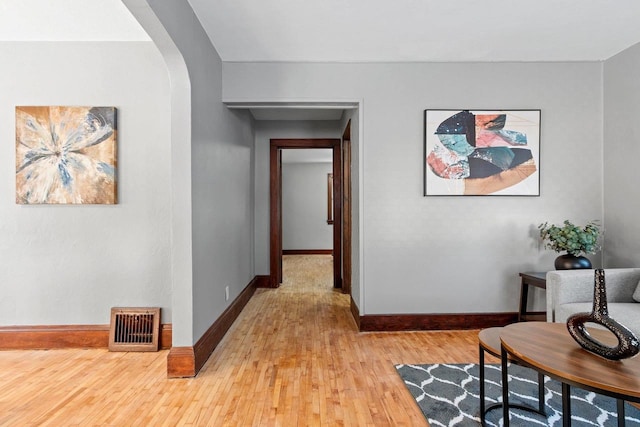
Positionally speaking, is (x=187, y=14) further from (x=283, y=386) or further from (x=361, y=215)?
(x=283, y=386)

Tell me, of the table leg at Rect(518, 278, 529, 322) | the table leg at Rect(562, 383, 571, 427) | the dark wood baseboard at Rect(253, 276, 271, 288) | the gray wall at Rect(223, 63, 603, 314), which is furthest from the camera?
the dark wood baseboard at Rect(253, 276, 271, 288)

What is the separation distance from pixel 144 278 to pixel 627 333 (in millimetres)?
3112

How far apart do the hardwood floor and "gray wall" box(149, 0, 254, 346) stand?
1.20 ft

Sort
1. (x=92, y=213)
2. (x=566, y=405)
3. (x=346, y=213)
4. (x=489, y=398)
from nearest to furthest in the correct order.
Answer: (x=566, y=405)
(x=489, y=398)
(x=92, y=213)
(x=346, y=213)

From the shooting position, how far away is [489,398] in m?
2.10

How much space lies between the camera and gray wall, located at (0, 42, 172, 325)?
9.65 feet

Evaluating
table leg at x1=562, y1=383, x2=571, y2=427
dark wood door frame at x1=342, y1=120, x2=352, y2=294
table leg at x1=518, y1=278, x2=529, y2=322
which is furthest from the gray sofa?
dark wood door frame at x1=342, y1=120, x2=352, y2=294

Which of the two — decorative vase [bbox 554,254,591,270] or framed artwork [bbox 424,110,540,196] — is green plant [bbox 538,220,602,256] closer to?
decorative vase [bbox 554,254,591,270]

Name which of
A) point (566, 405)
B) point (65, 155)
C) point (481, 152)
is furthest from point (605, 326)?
point (65, 155)

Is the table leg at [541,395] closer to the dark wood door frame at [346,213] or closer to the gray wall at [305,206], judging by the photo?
the dark wood door frame at [346,213]

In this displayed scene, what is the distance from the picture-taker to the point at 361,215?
3.37m

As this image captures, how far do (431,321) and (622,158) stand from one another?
7.28 feet

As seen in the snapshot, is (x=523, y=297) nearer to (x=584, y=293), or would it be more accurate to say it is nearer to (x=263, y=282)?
(x=584, y=293)

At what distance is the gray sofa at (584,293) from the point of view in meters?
2.42
